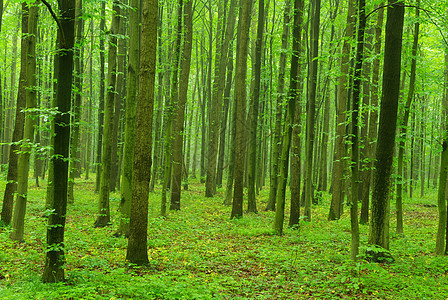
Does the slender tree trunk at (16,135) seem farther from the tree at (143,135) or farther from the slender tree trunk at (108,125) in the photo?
the tree at (143,135)

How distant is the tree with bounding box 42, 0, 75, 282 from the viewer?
5.57 metres

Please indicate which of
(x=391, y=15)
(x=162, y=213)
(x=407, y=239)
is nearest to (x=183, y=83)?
(x=162, y=213)

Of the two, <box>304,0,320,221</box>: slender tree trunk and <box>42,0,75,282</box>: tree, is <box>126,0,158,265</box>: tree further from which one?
<box>304,0,320,221</box>: slender tree trunk

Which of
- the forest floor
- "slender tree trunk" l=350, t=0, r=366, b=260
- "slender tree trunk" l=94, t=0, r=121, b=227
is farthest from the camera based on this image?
"slender tree trunk" l=94, t=0, r=121, b=227

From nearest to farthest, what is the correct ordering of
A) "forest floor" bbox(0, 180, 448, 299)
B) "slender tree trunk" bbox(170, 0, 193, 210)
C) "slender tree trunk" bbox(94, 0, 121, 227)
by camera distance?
"forest floor" bbox(0, 180, 448, 299) < "slender tree trunk" bbox(94, 0, 121, 227) < "slender tree trunk" bbox(170, 0, 193, 210)

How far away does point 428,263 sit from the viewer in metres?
8.09

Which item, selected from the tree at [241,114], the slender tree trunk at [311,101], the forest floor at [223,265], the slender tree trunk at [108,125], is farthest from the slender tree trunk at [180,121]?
the slender tree trunk at [311,101]

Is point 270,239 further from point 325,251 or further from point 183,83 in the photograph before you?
point 183,83

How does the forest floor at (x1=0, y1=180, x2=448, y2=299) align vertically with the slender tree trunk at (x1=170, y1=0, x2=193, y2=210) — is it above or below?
below

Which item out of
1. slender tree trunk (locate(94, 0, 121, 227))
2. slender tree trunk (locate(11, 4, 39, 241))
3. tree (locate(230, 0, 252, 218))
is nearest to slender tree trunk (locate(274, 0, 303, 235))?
tree (locate(230, 0, 252, 218))

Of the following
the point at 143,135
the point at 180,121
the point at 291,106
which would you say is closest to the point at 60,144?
the point at 143,135

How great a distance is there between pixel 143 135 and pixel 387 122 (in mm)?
6185

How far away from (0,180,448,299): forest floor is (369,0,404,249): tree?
1192 mm

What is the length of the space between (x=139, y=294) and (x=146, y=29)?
221 inches
